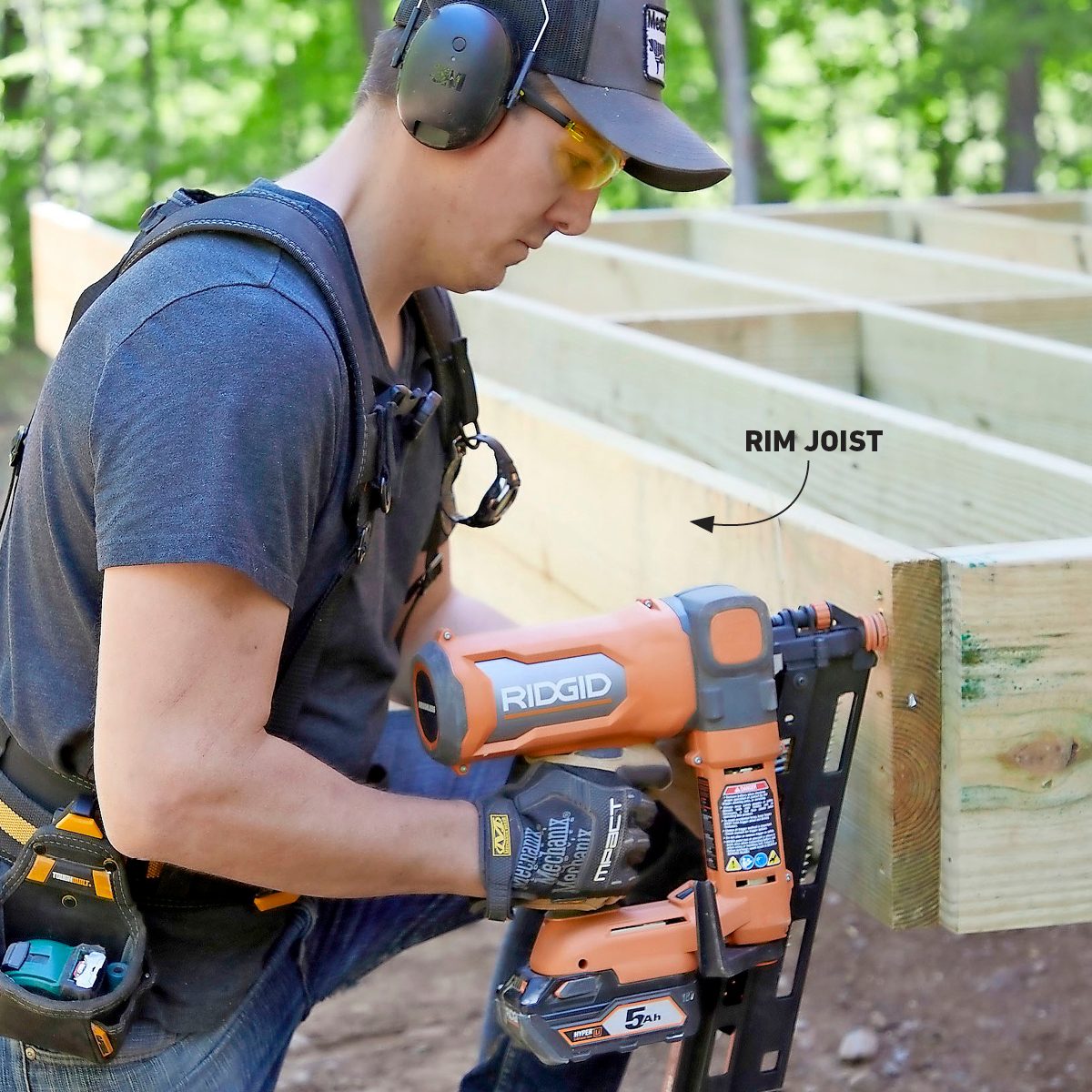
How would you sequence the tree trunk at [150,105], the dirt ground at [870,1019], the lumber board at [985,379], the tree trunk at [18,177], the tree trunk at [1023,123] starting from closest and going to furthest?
the lumber board at [985,379], the dirt ground at [870,1019], the tree trunk at [1023,123], the tree trunk at [150,105], the tree trunk at [18,177]

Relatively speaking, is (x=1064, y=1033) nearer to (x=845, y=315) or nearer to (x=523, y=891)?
(x=845, y=315)

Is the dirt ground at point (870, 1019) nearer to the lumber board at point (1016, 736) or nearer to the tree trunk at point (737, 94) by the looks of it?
the lumber board at point (1016, 736)

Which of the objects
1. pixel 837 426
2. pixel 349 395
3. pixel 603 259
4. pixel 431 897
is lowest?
pixel 431 897

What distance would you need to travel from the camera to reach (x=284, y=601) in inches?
60.9

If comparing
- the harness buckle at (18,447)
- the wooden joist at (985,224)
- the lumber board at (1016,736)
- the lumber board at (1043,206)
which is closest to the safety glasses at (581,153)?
the lumber board at (1016,736)

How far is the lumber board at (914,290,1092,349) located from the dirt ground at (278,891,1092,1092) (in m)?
1.63

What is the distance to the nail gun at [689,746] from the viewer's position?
167 cm

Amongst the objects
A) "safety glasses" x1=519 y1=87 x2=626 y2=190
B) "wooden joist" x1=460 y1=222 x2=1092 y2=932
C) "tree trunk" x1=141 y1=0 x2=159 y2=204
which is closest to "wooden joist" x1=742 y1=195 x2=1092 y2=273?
"wooden joist" x1=460 y1=222 x2=1092 y2=932

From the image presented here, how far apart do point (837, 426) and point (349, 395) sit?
43.8 inches

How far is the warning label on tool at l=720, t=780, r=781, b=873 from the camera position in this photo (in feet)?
5.76

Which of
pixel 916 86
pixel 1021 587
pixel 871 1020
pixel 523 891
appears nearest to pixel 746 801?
pixel 523 891

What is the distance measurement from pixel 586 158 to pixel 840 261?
3039mm

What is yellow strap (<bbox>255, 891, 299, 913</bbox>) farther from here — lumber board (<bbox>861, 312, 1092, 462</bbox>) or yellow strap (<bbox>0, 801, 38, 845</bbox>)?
lumber board (<bbox>861, 312, 1092, 462</bbox>)

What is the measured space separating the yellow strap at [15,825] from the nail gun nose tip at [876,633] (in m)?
1.12
